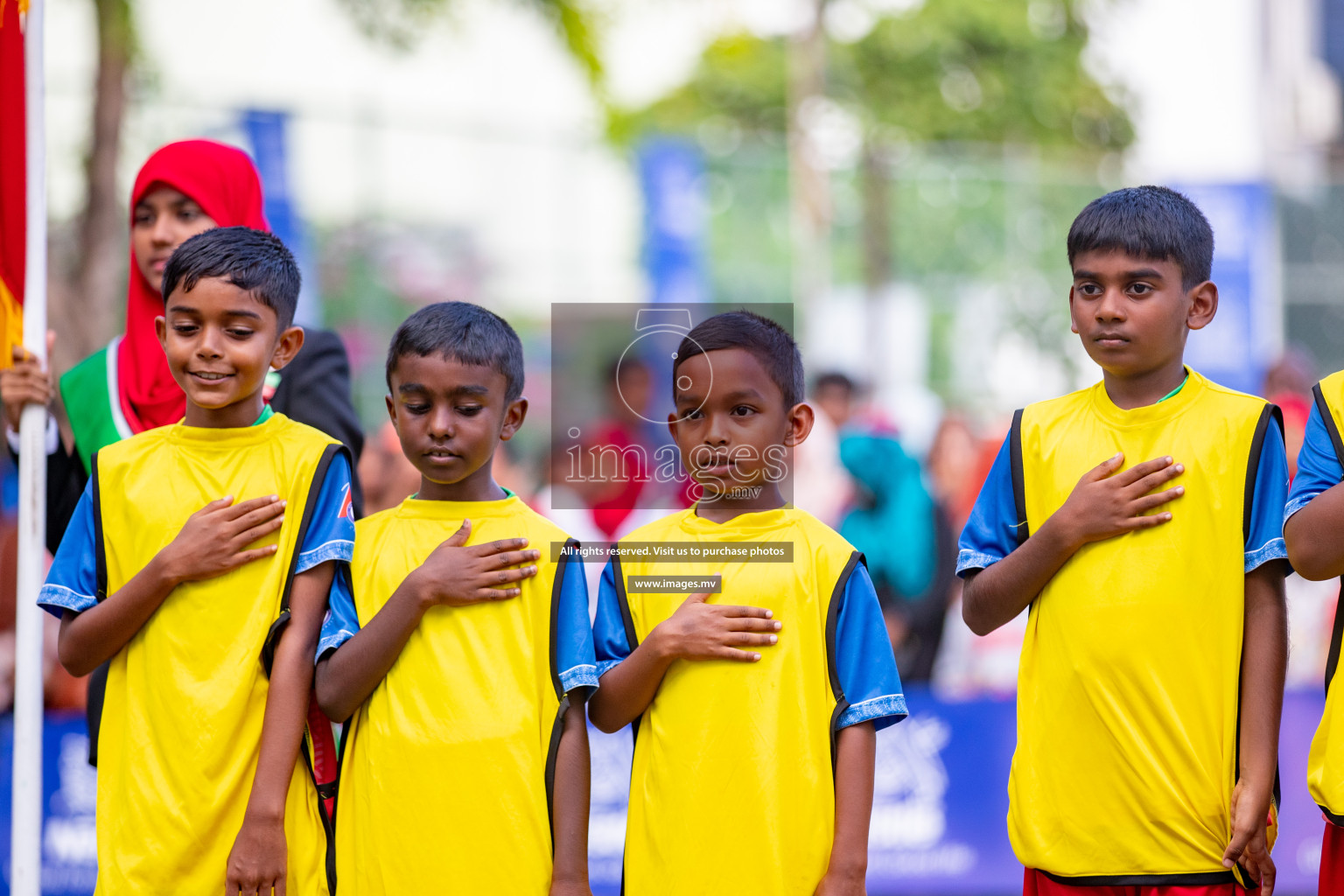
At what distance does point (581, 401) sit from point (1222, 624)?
326 inches

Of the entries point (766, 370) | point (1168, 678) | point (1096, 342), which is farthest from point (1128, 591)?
point (766, 370)

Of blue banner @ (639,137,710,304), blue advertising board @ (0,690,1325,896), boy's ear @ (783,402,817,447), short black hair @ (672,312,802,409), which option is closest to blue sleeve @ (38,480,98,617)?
short black hair @ (672,312,802,409)

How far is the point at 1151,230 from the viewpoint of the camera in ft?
8.10

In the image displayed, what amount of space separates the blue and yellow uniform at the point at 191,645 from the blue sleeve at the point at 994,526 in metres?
1.26

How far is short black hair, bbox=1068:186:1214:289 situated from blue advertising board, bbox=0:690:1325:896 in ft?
11.2

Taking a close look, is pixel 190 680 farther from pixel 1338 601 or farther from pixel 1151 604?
pixel 1338 601

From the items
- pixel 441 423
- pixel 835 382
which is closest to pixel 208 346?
pixel 441 423

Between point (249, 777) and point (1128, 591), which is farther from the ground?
point (1128, 591)

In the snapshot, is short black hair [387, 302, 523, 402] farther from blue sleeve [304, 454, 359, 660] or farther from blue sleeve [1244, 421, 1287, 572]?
blue sleeve [1244, 421, 1287, 572]

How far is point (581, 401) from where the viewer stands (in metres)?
10.4

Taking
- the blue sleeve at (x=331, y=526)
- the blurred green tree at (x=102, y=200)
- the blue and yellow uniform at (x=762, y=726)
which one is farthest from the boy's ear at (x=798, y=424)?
the blurred green tree at (x=102, y=200)

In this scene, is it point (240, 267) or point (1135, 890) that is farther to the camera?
point (240, 267)

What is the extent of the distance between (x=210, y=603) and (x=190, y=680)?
0.15 metres

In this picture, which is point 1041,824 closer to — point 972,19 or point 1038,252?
point 1038,252
